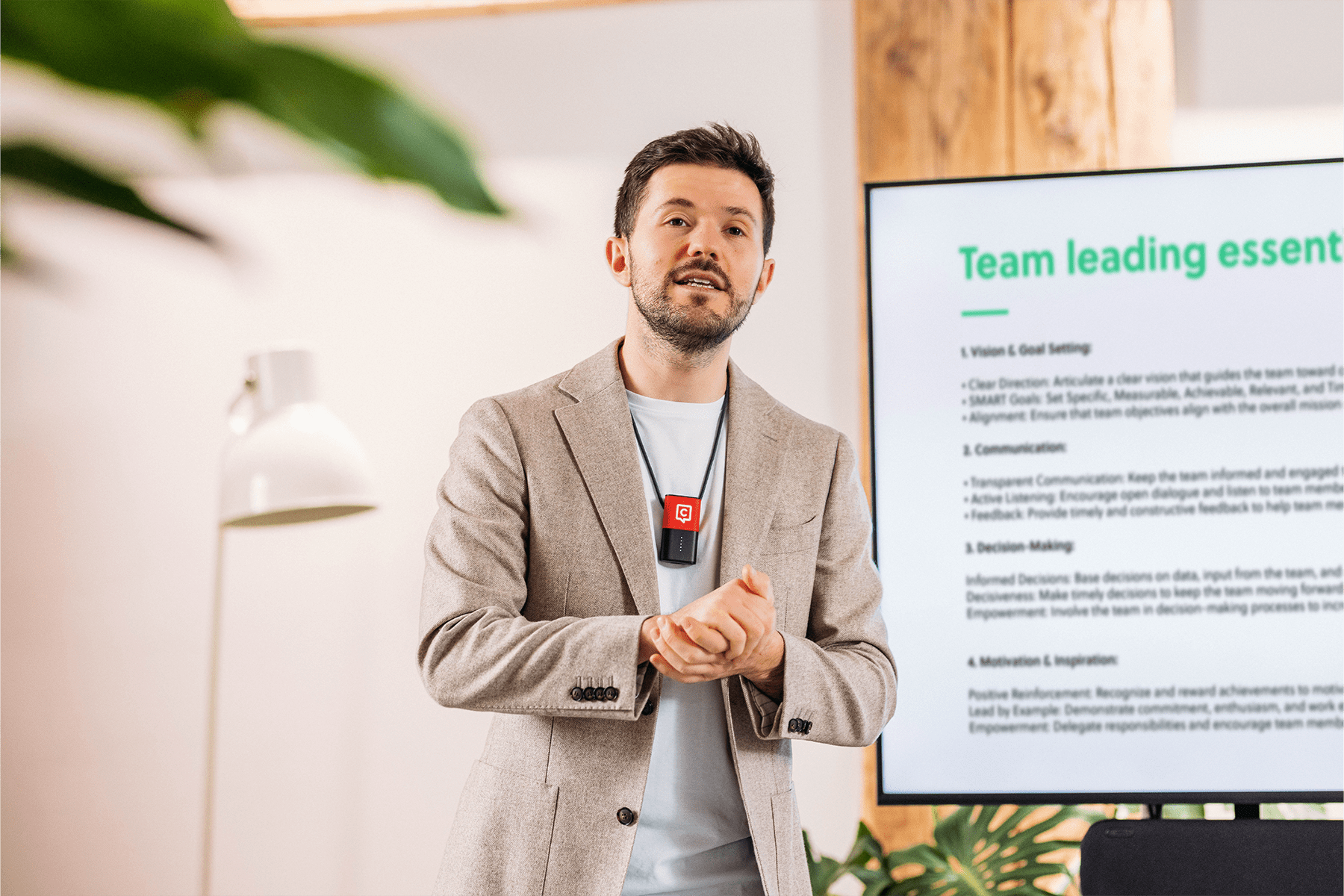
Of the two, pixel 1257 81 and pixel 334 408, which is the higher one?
pixel 1257 81

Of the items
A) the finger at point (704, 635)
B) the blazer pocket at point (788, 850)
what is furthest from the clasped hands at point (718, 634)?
the blazer pocket at point (788, 850)

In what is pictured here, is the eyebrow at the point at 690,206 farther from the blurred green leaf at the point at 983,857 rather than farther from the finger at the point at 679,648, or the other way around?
the blurred green leaf at the point at 983,857

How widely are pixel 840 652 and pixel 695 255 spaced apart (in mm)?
678

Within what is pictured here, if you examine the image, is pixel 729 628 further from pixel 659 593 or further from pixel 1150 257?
pixel 1150 257

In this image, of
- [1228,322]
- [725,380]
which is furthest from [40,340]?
[1228,322]

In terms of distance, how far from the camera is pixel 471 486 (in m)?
1.61

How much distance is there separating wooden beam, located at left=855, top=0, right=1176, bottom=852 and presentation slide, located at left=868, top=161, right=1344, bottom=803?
28 cm

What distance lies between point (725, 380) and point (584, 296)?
41.0 inches

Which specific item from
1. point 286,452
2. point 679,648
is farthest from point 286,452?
point 679,648

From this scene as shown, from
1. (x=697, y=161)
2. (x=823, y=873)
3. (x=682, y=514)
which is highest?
(x=697, y=161)

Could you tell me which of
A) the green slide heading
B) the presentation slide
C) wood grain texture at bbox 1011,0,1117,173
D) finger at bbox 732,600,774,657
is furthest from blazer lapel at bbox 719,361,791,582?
wood grain texture at bbox 1011,0,1117,173

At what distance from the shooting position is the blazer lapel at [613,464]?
160 centimetres

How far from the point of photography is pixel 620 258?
186cm

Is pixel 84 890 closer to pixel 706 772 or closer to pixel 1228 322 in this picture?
pixel 706 772
